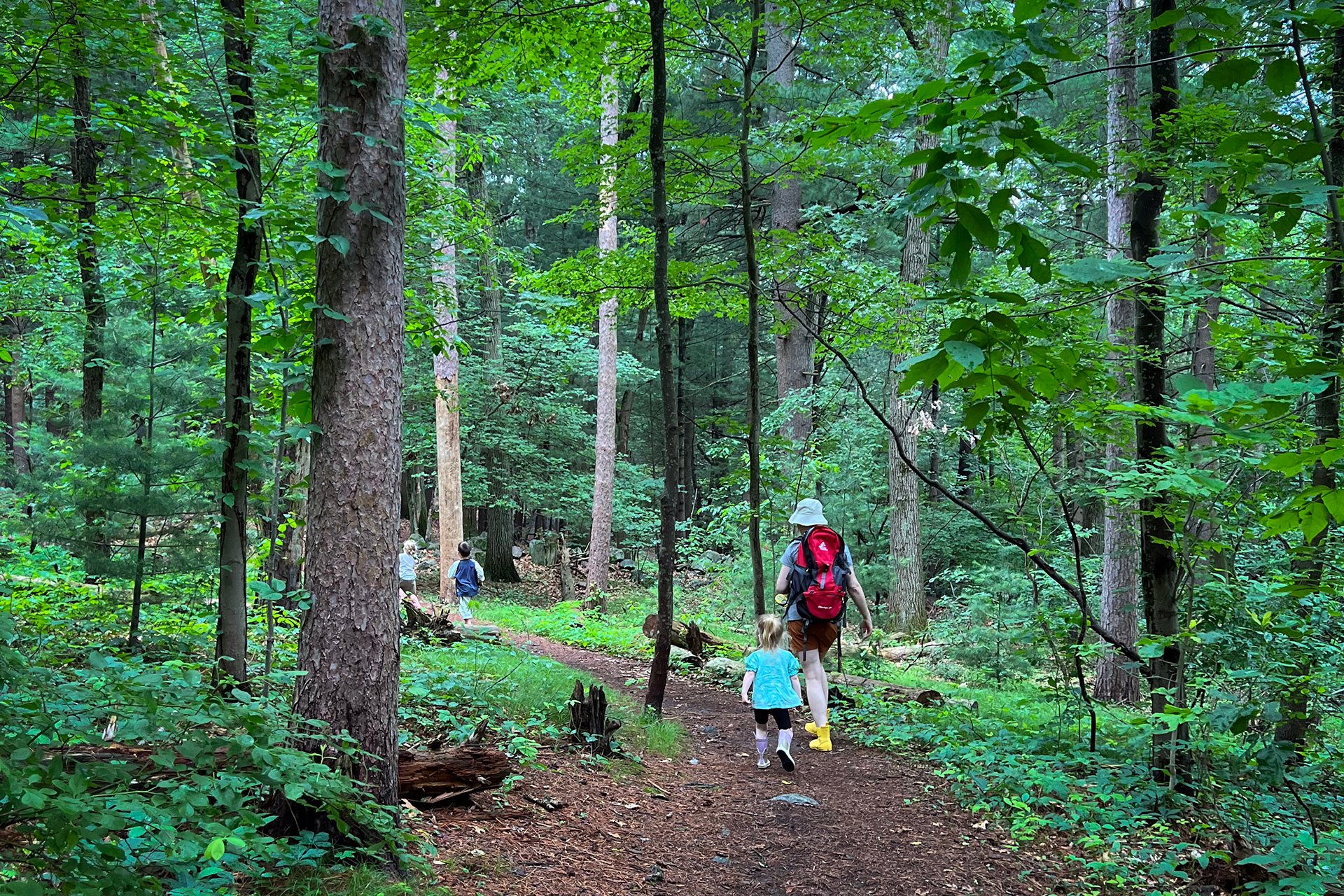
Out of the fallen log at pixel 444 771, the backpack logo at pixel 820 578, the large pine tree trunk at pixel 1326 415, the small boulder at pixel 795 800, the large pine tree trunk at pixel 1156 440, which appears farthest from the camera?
the backpack logo at pixel 820 578

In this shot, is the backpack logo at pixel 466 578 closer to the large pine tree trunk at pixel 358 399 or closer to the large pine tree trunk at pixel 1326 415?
the large pine tree trunk at pixel 358 399

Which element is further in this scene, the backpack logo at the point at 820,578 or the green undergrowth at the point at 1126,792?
the backpack logo at the point at 820,578

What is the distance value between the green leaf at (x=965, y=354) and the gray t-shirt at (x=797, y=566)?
5.10 m

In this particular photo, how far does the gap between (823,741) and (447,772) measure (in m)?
3.67

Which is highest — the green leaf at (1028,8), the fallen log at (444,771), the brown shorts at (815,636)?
the green leaf at (1028,8)

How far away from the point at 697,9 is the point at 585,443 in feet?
52.8

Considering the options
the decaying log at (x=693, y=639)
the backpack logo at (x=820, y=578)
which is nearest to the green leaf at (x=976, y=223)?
the backpack logo at (x=820, y=578)

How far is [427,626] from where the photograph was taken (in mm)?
10617

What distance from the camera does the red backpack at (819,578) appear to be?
21.9ft

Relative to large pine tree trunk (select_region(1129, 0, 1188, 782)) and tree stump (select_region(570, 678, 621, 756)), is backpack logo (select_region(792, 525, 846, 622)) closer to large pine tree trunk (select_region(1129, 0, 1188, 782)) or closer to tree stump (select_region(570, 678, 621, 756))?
tree stump (select_region(570, 678, 621, 756))

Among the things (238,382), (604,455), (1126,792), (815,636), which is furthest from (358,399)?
(604,455)

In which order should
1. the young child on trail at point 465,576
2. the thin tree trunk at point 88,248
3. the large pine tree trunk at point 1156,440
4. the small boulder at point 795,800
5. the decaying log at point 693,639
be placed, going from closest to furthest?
the thin tree trunk at point 88,248 < the large pine tree trunk at point 1156,440 < the small boulder at point 795,800 < the decaying log at point 693,639 < the young child on trail at point 465,576

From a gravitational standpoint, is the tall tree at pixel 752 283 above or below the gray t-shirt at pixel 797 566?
above

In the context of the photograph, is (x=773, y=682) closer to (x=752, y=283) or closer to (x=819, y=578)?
(x=819, y=578)
